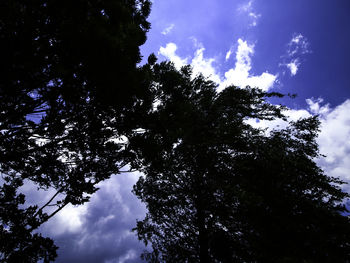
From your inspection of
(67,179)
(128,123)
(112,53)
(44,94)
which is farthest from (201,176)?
(44,94)

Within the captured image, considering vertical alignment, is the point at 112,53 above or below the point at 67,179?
above

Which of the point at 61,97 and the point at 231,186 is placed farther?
the point at 231,186

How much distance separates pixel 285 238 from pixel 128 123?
6.62m

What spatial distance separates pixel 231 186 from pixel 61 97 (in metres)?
6.52

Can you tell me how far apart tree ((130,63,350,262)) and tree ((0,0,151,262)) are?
4.66 feet

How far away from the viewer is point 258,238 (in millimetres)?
5422

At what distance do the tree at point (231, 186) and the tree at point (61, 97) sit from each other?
1420mm

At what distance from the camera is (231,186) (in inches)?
239

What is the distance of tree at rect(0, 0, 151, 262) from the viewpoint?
12.3 feet

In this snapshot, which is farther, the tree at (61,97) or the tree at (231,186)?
the tree at (231,186)

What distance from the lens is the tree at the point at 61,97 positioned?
3764 mm

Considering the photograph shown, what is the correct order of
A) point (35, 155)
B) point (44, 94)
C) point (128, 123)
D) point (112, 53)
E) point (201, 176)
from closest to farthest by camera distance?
point (112, 53), point (44, 94), point (35, 155), point (128, 123), point (201, 176)

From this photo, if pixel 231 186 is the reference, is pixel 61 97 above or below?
above

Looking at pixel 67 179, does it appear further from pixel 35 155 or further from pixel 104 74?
pixel 104 74
